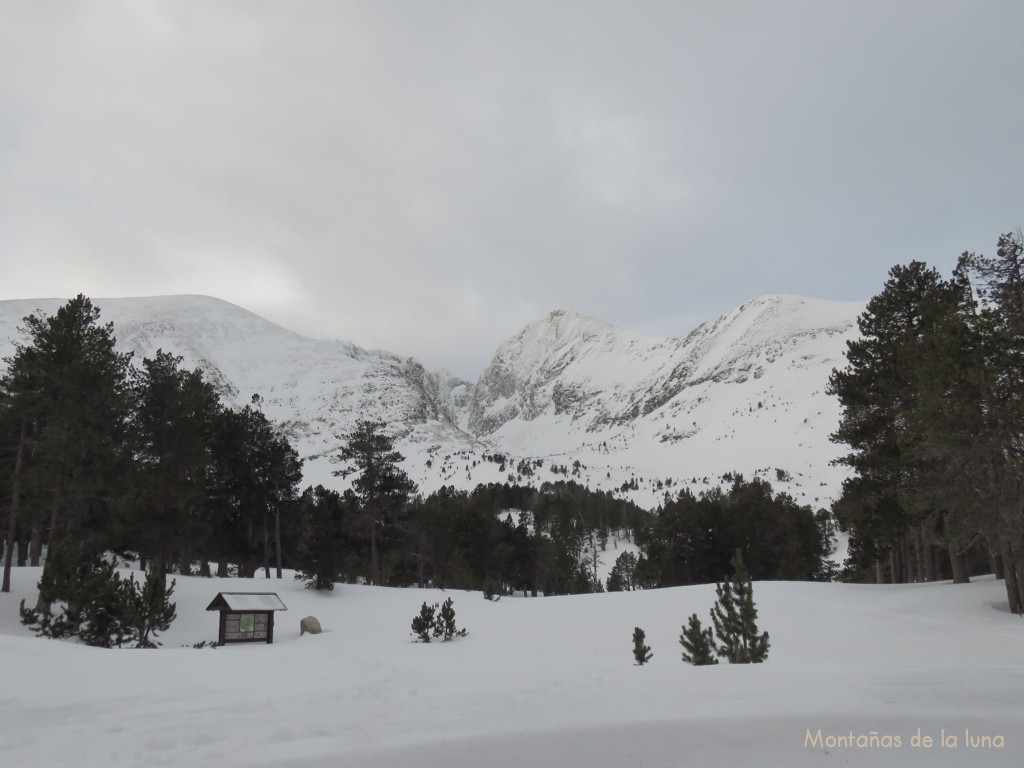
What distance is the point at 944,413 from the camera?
1972cm

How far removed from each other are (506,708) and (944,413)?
737 inches

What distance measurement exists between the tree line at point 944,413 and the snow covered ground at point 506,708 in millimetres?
3891

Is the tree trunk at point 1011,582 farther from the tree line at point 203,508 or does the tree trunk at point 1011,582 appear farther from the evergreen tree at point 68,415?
the evergreen tree at point 68,415

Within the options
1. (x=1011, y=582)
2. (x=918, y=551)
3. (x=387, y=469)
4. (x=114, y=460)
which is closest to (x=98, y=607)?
(x=114, y=460)

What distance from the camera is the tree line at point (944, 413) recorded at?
19.2 m

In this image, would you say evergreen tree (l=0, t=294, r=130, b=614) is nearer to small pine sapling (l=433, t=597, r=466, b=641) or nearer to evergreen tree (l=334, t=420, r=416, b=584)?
small pine sapling (l=433, t=597, r=466, b=641)

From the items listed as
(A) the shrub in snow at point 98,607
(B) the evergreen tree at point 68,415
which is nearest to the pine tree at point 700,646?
(A) the shrub in snow at point 98,607

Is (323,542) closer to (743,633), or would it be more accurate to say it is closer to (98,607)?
(98,607)

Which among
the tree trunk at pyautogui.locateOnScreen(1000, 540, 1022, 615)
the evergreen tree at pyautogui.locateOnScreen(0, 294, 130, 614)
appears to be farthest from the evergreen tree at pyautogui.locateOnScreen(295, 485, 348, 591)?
the tree trunk at pyautogui.locateOnScreen(1000, 540, 1022, 615)

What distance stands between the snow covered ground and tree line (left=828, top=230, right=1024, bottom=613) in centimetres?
389

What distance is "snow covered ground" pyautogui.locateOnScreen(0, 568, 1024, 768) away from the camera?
619 cm

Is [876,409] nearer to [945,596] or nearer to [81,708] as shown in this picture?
[945,596]

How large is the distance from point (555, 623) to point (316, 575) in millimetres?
14974

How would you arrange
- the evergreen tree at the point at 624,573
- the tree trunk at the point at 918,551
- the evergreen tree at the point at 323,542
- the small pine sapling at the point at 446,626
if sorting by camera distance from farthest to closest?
the evergreen tree at the point at 624,573, the evergreen tree at the point at 323,542, the tree trunk at the point at 918,551, the small pine sapling at the point at 446,626
